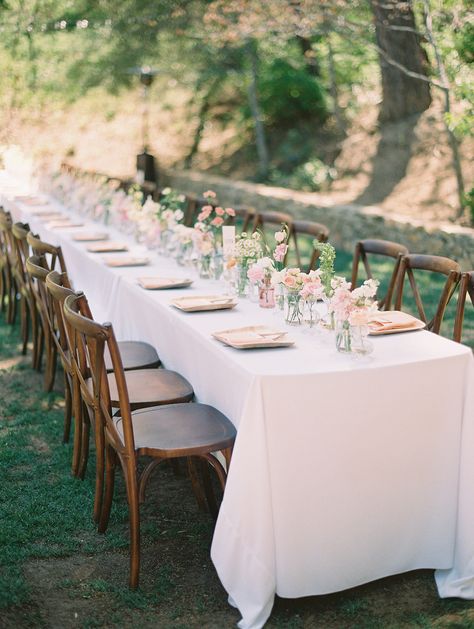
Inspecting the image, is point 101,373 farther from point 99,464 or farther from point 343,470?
point 343,470

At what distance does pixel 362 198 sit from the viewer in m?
10.7

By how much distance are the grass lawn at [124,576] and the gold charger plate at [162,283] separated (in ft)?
3.05

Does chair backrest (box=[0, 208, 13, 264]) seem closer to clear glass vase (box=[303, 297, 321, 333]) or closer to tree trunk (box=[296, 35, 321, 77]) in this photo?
clear glass vase (box=[303, 297, 321, 333])

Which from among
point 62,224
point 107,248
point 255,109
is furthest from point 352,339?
point 255,109

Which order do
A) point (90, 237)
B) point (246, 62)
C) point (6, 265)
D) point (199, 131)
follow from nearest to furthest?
point (90, 237)
point (6, 265)
point (246, 62)
point (199, 131)

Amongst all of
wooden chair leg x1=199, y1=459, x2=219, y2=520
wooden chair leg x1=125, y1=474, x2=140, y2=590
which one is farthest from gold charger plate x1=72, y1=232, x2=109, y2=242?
wooden chair leg x1=125, y1=474, x2=140, y2=590

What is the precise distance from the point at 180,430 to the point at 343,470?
0.64 m

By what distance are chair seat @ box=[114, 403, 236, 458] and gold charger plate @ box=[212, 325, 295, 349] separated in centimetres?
30

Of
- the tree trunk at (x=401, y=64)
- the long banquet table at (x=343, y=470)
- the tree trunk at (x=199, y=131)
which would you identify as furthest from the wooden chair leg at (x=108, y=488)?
the tree trunk at (x=199, y=131)

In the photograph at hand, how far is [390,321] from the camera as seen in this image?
332 cm

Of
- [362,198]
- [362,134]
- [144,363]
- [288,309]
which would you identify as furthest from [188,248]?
[362,134]

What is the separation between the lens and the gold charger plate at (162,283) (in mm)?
4227

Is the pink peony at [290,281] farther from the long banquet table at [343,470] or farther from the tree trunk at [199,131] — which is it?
the tree trunk at [199,131]

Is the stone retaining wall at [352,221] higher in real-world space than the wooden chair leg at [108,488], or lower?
higher
